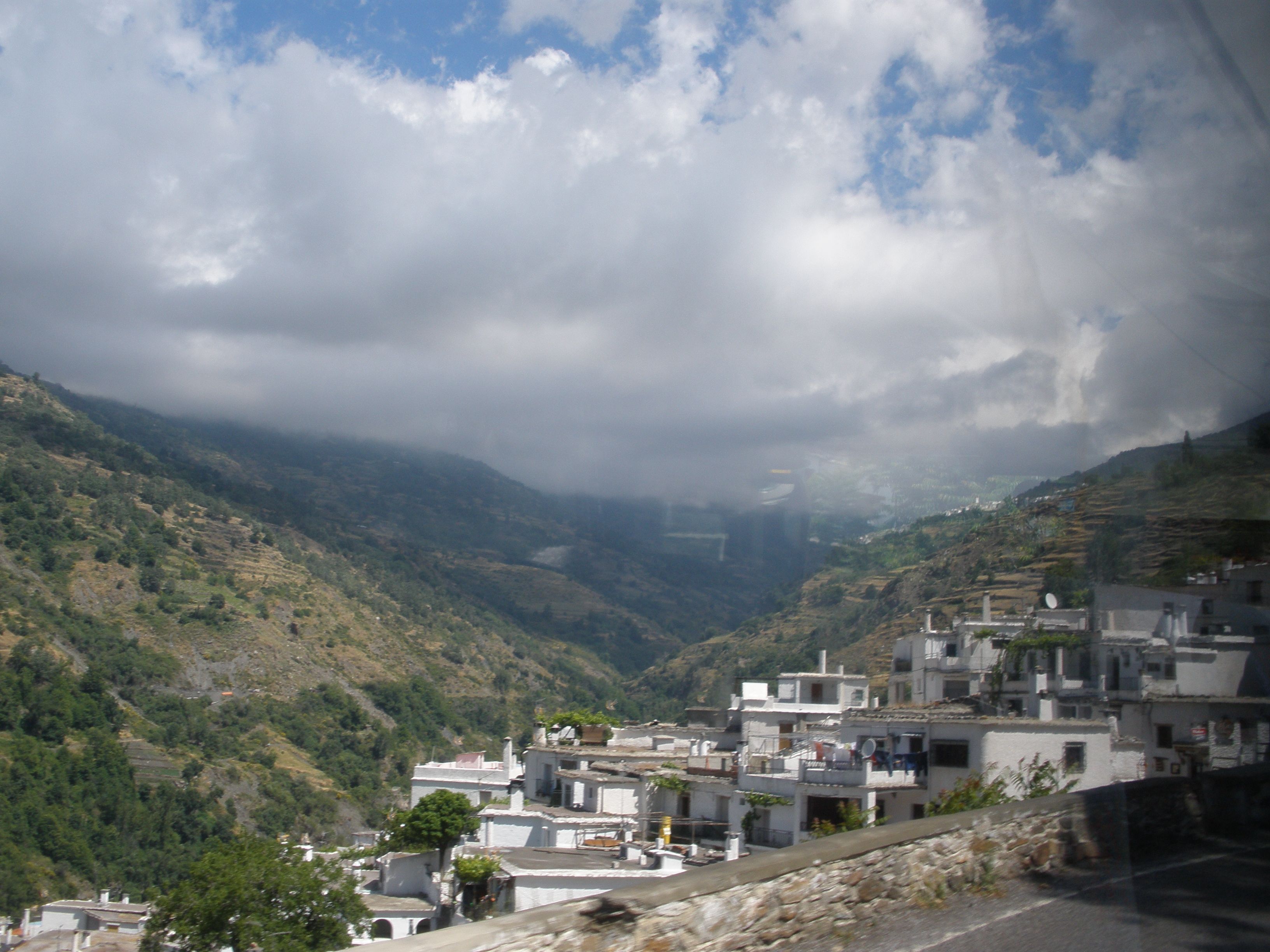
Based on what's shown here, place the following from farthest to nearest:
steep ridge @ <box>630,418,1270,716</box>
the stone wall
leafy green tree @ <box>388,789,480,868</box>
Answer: leafy green tree @ <box>388,789,480,868</box> → steep ridge @ <box>630,418,1270,716</box> → the stone wall

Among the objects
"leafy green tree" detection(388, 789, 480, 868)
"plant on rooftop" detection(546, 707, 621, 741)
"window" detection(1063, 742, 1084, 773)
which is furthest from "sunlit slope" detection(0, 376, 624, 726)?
"window" detection(1063, 742, 1084, 773)

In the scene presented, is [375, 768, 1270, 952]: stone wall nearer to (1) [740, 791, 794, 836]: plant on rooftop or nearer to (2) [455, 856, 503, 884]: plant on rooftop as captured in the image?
(1) [740, 791, 794, 836]: plant on rooftop

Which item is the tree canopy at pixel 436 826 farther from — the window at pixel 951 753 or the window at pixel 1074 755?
the window at pixel 1074 755

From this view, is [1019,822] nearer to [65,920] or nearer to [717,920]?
[717,920]

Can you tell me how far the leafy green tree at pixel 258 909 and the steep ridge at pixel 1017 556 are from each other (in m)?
13.4

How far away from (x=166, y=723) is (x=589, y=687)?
62632 millimetres

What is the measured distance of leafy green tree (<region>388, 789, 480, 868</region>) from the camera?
953 inches

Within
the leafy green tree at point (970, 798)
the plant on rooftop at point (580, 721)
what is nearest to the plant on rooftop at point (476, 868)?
the leafy green tree at point (970, 798)

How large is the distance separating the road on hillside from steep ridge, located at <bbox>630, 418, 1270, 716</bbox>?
3485mm

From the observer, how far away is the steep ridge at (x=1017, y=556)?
8586 mm

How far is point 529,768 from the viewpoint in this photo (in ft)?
101

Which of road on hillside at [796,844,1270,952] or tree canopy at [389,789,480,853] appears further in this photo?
tree canopy at [389,789,480,853]

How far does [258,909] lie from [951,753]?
38.7 ft

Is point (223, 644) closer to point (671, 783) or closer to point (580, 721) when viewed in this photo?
point (580, 721)
